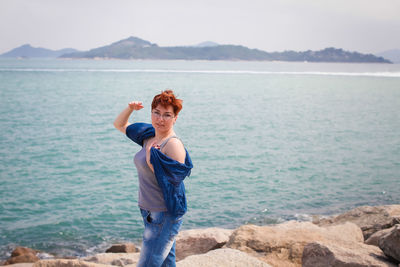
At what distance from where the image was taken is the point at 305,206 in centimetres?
1274

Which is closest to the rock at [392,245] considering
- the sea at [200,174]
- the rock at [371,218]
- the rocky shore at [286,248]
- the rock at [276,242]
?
the rocky shore at [286,248]

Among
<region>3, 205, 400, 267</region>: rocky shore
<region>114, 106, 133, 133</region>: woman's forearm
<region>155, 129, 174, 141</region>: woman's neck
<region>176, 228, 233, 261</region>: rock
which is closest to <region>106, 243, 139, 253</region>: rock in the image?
<region>3, 205, 400, 267</region>: rocky shore

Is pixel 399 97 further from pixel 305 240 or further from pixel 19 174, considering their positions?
pixel 305 240

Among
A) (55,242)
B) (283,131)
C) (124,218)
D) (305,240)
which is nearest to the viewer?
(305,240)

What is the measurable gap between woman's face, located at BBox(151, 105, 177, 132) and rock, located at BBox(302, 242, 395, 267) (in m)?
2.85

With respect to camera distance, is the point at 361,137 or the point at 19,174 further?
the point at 361,137

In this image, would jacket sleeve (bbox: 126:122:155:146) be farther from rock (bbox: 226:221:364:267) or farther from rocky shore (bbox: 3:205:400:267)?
rock (bbox: 226:221:364:267)

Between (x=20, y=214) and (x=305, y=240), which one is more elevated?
(x=305, y=240)

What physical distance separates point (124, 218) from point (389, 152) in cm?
1496

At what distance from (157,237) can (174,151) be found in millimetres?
688

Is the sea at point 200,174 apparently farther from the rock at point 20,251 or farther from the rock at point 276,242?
the rock at point 276,242

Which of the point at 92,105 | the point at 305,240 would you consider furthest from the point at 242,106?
the point at 305,240

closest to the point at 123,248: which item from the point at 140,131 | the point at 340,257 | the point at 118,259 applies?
the point at 118,259

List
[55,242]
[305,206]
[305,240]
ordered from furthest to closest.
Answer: [305,206]
[55,242]
[305,240]
